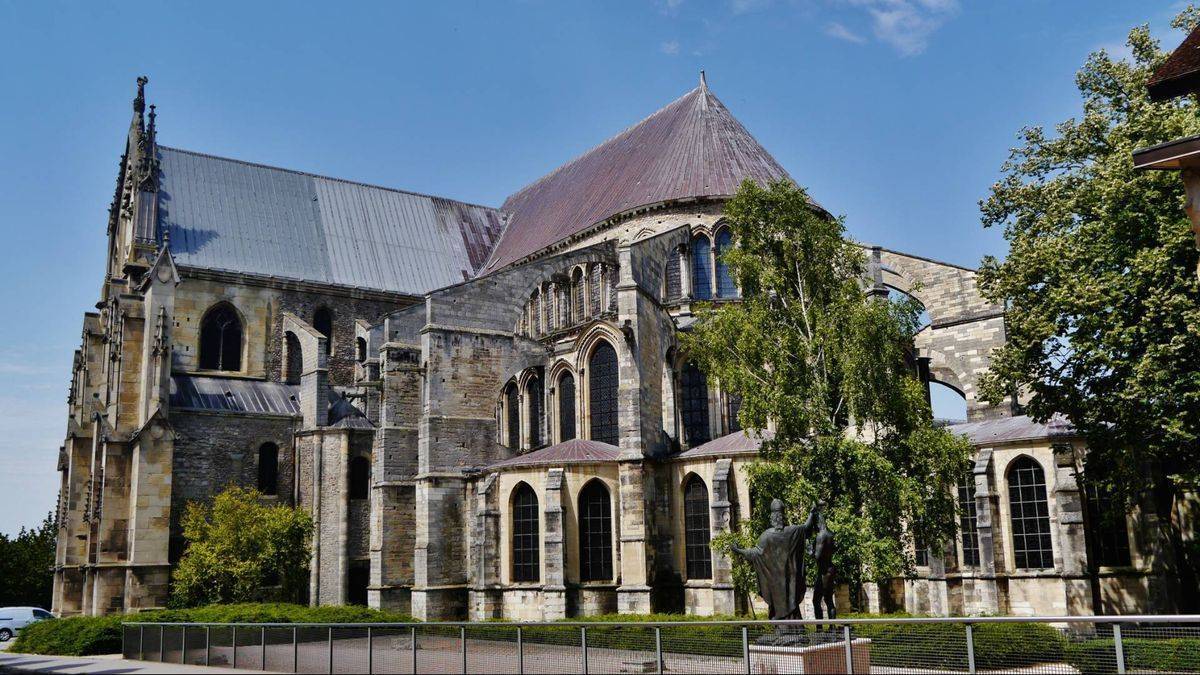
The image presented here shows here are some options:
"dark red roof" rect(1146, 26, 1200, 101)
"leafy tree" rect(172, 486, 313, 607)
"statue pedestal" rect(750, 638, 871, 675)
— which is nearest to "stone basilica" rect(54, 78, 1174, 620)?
"leafy tree" rect(172, 486, 313, 607)

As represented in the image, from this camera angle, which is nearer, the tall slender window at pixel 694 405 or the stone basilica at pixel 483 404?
the stone basilica at pixel 483 404

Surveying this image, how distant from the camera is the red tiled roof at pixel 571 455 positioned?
26.7 metres

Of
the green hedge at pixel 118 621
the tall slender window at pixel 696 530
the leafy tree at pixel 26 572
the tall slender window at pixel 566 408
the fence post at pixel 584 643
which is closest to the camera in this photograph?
the fence post at pixel 584 643

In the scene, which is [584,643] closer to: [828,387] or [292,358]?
[828,387]

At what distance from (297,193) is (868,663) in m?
37.4

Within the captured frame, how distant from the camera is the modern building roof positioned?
898 inches

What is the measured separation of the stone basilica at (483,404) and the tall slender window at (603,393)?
0.29 ft

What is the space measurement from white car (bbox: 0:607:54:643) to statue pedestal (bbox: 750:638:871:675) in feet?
94.0

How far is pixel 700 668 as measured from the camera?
1216 centimetres

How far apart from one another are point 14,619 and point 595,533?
20.6 metres

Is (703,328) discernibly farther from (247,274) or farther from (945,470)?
(247,274)

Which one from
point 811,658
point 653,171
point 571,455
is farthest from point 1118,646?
point 653,171

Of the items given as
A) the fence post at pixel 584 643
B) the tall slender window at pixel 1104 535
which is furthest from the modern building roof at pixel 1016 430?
the fence post at pixel 584 643

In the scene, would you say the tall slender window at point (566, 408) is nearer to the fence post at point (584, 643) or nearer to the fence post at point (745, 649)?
the fence post at point (584, 643)
